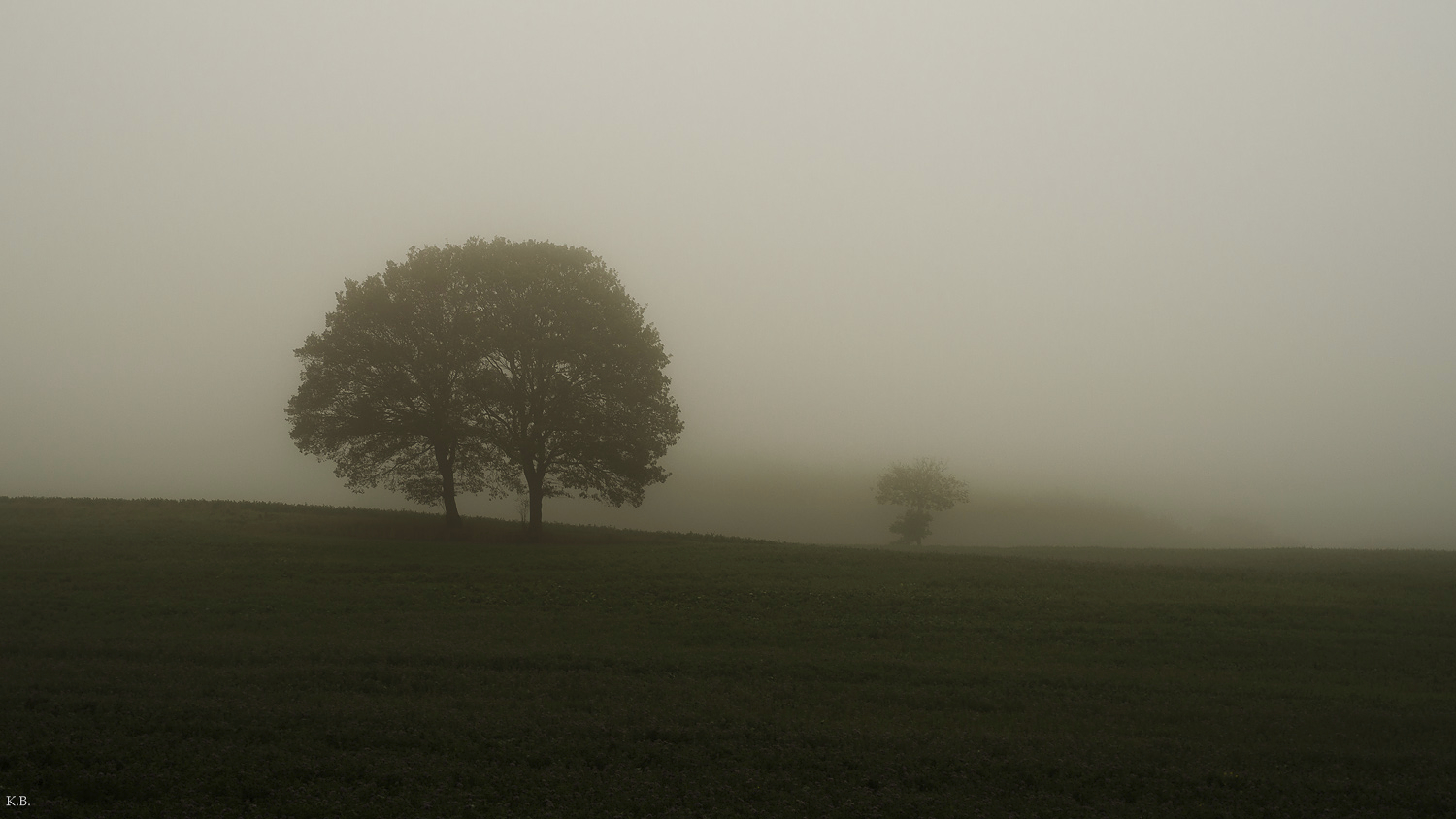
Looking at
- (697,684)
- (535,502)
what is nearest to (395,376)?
(535,502)

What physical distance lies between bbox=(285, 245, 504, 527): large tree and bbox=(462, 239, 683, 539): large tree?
1.08 m

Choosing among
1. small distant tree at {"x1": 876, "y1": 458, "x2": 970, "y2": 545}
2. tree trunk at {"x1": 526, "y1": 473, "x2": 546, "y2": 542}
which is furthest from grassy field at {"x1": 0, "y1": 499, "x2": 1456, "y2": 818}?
small distant tree at {"x1": 876, "y1": 458, "x2": 970, "y2": 545}

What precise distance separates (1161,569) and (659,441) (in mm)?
23763

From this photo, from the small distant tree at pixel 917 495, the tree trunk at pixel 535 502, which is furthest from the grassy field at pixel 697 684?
the small distant tree at pixel 917 495

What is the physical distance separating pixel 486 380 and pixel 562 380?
366cm

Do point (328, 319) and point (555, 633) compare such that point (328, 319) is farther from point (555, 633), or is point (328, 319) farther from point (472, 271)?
point (555, 633)

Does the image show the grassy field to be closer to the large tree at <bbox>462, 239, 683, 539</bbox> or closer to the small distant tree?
the large tree at <bbox>462, 239, 683, 539</bbox>

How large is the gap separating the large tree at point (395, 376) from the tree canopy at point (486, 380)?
0.21ft

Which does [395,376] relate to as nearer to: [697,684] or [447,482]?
[447,482]

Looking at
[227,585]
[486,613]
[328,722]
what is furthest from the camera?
[227,585]

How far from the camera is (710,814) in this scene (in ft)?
35.0

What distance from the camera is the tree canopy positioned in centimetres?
3872

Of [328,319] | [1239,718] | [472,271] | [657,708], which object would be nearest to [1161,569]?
[1239,718]

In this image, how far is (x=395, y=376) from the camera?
3844 centimetres
